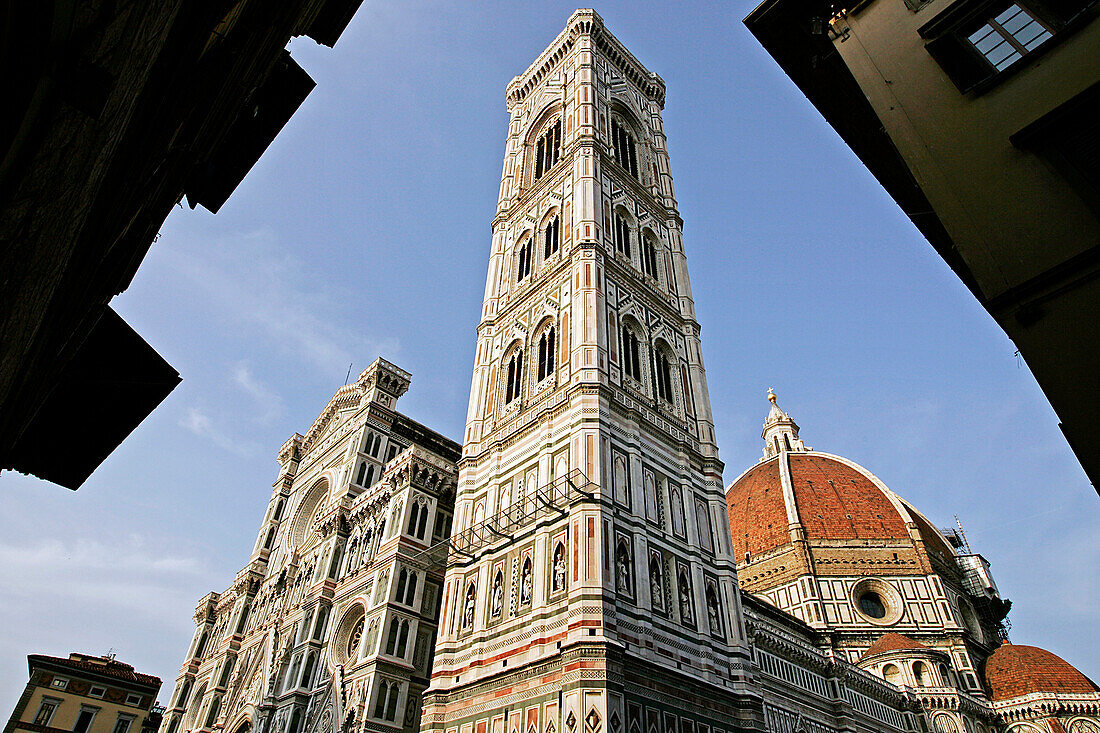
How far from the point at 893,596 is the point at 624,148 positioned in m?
48.9

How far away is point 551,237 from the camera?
30.2 metres

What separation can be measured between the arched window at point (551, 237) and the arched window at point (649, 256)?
4.14 meters

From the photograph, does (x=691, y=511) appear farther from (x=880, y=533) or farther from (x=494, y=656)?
(x=880, y=533)

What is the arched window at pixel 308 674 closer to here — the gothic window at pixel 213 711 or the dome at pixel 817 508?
the gothic window at pixel 213 711

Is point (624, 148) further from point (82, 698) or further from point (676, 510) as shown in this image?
point (82, 698)

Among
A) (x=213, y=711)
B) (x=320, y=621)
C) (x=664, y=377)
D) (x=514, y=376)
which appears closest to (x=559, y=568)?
(x=514, y=376)

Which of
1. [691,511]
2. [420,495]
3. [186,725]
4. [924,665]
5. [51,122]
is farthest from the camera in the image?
[924,665]

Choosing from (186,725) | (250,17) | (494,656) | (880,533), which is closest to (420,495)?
(494,656)

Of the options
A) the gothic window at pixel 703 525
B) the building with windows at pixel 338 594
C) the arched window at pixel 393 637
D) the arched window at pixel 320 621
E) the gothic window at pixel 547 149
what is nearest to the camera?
the gothic window at pixel 703 525

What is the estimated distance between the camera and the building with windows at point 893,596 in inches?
1860

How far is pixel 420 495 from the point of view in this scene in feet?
93.9

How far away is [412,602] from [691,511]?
11.8m

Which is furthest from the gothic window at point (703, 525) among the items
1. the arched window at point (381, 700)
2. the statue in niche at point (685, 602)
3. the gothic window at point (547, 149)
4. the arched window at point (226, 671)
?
the arched window at point (226, 671)

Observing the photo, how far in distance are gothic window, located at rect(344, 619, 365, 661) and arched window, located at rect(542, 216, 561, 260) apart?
17.8 m
